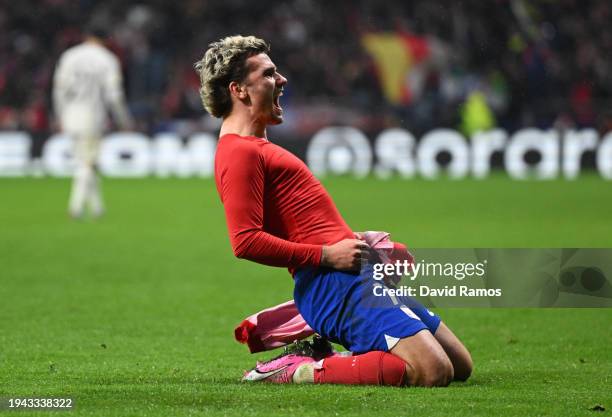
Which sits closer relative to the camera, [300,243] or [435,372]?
[435,372]

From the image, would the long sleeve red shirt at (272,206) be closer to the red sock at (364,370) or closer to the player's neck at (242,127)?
the player's neck at (242,127)

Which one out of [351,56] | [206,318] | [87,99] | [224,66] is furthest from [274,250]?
[351,56]

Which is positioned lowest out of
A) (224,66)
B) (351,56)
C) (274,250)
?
(274,250)

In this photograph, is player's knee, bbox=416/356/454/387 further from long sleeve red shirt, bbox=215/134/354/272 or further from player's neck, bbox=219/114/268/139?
player's neck, bbox=219/114/268/139

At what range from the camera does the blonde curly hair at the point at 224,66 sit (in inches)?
234

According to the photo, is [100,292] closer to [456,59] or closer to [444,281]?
[444,281]

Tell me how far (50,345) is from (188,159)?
58.4 ft

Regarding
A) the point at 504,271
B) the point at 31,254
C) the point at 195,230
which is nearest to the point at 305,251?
the point at 504,271

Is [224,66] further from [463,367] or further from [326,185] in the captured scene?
[326,185]

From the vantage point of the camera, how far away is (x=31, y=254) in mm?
13070

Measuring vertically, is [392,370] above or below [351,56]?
below

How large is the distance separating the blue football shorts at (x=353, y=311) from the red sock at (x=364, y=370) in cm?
5

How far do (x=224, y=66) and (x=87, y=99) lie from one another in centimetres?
1164

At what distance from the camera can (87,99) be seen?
56.5 feet
